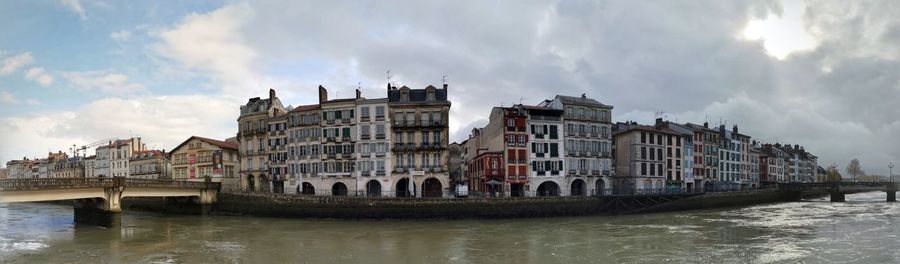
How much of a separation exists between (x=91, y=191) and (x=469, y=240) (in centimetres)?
3319

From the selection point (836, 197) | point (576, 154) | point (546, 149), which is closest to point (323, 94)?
point (546, 149)

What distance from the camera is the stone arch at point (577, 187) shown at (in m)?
70.7

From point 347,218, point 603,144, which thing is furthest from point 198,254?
point 603,144

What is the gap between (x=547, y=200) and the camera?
58.2 m

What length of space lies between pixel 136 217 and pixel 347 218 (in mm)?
24231

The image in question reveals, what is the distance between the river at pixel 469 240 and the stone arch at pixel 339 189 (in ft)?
45.5

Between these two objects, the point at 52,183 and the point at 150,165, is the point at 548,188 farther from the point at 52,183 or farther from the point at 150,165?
the point at 150,165

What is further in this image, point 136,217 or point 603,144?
point 603,144

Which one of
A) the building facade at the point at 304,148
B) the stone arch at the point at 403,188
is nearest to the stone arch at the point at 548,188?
the stone arch at the point at 403,188

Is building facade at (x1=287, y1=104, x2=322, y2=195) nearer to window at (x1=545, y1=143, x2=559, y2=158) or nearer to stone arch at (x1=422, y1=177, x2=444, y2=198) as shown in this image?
stone arch at (x1=422, y1=177, x2=444, y2=198)

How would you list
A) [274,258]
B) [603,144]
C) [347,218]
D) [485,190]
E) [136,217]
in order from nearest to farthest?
[274,258] < [347,218] < [136,217] < [485,190] < [603,144]

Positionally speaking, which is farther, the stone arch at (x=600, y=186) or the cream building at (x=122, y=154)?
the cream building at (x=122, y=154)

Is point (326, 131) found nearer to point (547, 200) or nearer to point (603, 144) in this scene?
point (547, 200)

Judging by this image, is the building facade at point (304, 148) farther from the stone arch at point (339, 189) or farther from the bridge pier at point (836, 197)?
the bridge pier at point (836, 197)
